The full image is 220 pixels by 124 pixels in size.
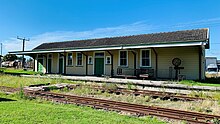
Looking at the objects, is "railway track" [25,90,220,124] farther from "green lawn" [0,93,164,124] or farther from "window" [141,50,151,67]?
"window" [141,50,151,67]

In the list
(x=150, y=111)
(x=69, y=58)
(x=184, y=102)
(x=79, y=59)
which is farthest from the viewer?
(x=69, y=58)

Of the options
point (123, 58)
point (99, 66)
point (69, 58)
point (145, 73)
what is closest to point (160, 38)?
point (145, 73)

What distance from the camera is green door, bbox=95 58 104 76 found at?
19.3 metres

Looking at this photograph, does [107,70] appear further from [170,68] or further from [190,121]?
[190,121]

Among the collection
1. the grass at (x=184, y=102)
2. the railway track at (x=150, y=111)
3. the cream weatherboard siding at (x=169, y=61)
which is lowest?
the grass at (x=184, y=102)

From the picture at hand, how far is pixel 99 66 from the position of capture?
1950 cm

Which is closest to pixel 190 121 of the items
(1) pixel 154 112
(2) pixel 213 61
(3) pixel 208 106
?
(1) pixel 154 112

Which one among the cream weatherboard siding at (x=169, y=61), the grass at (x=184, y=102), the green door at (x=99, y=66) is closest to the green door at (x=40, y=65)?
the green door at (x=99, y=66)

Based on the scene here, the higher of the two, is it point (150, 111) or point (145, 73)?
point (145, 73)

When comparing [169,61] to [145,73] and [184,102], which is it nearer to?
[145,73]

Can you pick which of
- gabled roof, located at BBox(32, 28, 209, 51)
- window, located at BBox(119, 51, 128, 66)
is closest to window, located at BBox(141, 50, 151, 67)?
gabled roof, located at BBox(32, 28, 209, 51)

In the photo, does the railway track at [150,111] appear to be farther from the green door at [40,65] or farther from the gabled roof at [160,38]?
the green door at [40,65]

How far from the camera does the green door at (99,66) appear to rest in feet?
63.4

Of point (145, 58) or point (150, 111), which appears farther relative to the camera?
point (145, 58)
